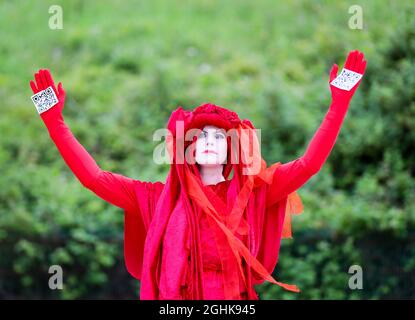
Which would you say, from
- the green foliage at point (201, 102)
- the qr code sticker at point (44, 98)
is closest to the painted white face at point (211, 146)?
the qr code sticker at point (44, 98)

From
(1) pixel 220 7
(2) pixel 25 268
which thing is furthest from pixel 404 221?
(1) pixel 220 7

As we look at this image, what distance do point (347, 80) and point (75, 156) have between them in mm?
1149

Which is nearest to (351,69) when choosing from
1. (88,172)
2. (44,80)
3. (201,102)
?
(88,172)

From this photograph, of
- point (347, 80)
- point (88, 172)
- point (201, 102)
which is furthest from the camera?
point (201, 102)

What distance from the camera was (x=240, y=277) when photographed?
3393mm

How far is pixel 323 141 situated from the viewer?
3320 millimetres

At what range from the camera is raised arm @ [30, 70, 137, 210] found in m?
3.38

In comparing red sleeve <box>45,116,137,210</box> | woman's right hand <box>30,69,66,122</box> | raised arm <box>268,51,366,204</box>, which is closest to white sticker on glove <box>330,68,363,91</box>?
raised arm <box>268,51,366,204</box>

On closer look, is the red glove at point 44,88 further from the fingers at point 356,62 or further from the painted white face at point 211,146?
the fingers at point 356,62

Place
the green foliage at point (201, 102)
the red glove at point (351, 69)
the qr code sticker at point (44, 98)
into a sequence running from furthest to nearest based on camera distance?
1. the green foliage at point (201, 102)
2. the qr code sticker at point (44, 98)
3. the red glove at point (351, 69)

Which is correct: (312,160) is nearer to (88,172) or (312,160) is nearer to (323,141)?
(323,141)

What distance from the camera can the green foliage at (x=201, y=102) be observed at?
6258 mm

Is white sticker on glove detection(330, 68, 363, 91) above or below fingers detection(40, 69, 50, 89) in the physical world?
below

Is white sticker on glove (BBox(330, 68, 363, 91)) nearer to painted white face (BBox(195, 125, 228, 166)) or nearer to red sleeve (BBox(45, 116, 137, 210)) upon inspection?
painted white face (BBox(195, 125, 228, 166))
